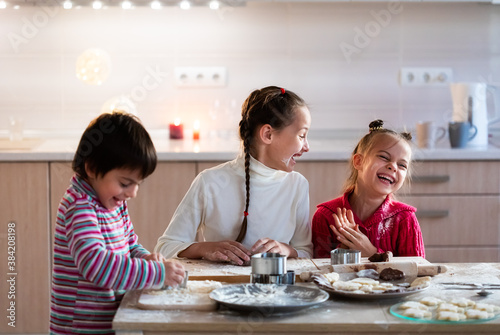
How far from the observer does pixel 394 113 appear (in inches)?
156

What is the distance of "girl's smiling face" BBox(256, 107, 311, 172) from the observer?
222 centimetres

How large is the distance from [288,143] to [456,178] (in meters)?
1.46

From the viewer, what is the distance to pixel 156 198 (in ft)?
11.2

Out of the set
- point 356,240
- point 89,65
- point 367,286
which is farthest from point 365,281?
point 89,65

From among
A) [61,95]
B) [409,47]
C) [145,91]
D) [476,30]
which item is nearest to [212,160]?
[145,91]

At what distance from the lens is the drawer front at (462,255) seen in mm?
3453

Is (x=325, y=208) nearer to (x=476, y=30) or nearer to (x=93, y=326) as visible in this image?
(x=93, y=326)

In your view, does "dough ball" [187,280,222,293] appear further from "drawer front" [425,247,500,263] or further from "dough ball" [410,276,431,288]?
"drawer front" [425,247,500,263]

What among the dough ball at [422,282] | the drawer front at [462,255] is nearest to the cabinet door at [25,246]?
the drawer front at [462,255]

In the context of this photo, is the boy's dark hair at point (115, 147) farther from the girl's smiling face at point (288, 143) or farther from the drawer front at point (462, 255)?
the drawer front at point (462, 255)

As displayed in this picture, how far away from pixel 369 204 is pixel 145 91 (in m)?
1.86

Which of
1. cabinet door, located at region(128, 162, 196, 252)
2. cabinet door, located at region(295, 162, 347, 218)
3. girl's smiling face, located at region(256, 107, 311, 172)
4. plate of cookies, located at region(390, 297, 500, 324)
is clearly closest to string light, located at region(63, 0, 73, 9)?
cabinet door, located at region(128, 162, 196, 252)

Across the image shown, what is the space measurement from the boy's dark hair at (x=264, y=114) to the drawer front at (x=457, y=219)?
136cm

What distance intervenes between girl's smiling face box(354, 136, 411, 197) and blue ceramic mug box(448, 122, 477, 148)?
1.33m
